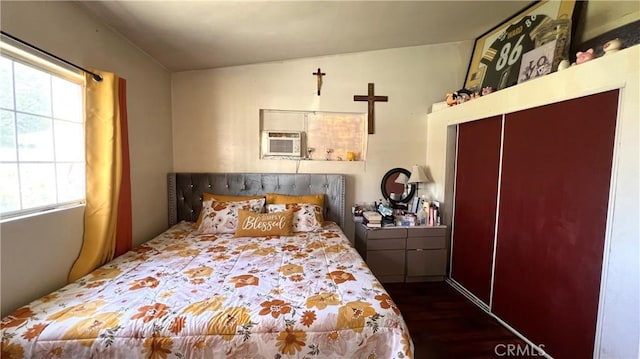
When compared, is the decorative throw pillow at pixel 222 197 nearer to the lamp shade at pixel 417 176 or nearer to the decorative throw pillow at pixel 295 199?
the decorative throw pillow at pixel 295 199

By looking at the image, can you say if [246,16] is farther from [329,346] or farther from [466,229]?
[466,229]

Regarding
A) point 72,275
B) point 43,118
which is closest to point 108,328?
point 72,275

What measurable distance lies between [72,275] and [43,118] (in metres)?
0.94

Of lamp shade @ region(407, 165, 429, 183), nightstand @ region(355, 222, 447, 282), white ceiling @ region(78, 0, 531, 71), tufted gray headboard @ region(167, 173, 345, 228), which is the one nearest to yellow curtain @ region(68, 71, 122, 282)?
white ceiling @ region(78, 0, 531, 71)

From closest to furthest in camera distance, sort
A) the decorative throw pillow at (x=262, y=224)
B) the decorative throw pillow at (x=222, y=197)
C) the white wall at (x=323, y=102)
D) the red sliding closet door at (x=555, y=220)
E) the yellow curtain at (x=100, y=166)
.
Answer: the red sliding closet door at (x=555, y=220) < the yellow curtain at (x=100, y=166) < the decorative throw pillow at (x=262, y=224) < the decorative throw pillow at (x=222, y=197) < the white wall at (x=323, y=102)

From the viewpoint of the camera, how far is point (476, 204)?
2.48 meters

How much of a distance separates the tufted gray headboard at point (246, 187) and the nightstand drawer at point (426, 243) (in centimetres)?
74

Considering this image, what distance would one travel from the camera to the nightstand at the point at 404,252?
2.74m

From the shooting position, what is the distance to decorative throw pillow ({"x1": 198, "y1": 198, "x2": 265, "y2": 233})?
103 inches

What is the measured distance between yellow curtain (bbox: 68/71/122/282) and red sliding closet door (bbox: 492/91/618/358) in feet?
9.41

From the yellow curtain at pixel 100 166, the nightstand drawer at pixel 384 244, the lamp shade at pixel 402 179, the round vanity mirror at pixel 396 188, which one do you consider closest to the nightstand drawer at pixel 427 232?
the nightstand drawer at pixel 384 244

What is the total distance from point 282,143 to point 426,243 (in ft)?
6.08

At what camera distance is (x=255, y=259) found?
6.41 feet

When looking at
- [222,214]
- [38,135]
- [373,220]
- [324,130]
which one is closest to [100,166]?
[38,135]
